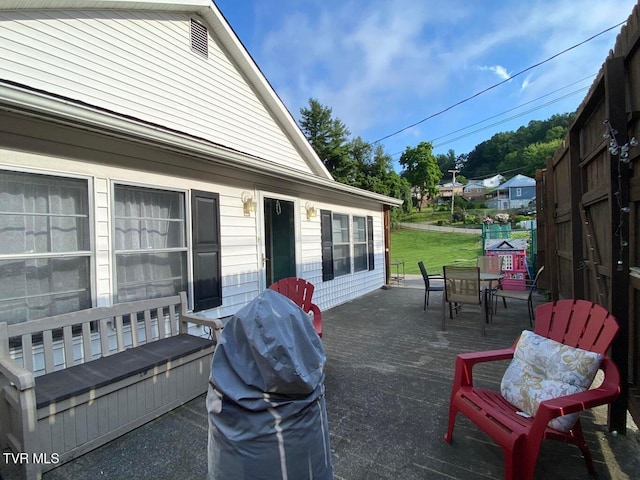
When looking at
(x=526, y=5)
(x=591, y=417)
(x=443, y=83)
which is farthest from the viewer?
(x=443, y=83)

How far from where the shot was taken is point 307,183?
543cm

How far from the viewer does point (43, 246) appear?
2.63m

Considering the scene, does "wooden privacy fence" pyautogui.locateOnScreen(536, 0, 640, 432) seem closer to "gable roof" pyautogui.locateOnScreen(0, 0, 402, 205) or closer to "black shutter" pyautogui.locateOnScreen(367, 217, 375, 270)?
"gable roof" pyautogui.locateOnScreen(0, 0, 402, 205)

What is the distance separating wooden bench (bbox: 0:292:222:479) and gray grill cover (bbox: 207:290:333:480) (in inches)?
48.7

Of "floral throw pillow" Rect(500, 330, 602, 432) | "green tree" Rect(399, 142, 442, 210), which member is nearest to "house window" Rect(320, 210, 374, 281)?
"floral throw pillow" Rect(500, 330, 602, 432)

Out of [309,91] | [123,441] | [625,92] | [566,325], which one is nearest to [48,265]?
[123,441]

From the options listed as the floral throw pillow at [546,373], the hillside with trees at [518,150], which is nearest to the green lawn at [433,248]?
the floral throw pillow at [546,373]

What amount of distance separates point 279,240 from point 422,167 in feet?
103

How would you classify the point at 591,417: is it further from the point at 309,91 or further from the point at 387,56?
the point at 309,91

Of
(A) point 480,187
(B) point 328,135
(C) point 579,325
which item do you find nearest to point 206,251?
(C) point 579,325

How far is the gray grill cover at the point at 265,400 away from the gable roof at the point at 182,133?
7.11 ft

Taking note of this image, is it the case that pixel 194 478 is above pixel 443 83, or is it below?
below

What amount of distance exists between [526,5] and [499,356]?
8.52 m

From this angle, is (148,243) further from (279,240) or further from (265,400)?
(279,240)
